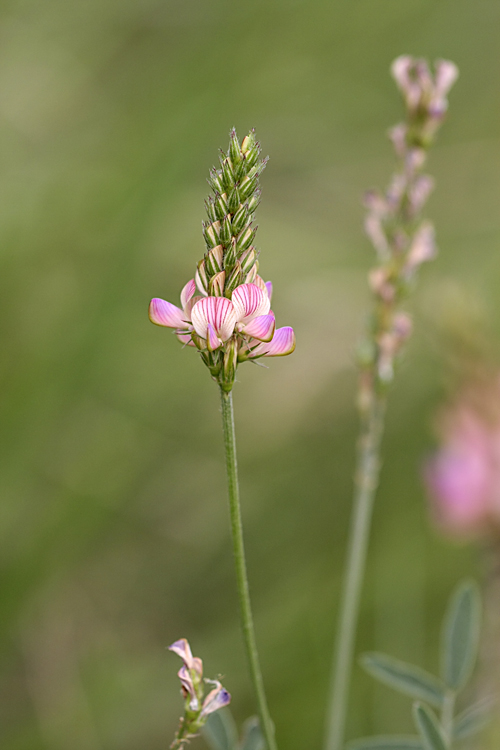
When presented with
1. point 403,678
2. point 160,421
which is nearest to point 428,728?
point 403,678

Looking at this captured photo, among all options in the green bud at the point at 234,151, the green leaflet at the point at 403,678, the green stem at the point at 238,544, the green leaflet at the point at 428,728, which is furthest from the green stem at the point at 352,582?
the green bud at the point at 234,151

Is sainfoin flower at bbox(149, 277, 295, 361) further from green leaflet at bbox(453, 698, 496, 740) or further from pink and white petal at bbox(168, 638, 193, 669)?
green leaflet at bbox(453, 698, 496, 740)

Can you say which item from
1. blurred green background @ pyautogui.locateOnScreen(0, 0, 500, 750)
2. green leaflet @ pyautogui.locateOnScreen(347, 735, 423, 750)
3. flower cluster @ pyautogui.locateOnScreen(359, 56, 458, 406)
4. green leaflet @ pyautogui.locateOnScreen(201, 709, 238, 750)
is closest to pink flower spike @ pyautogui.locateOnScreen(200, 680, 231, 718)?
green leaflet @ pyautogui.locateOnScreen(201, 709, 238, 750)

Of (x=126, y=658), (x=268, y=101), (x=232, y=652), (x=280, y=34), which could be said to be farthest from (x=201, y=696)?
(x=280, y=34)

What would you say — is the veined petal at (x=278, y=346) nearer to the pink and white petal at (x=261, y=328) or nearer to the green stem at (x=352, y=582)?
the pink and white petal at (x=261, y=328)

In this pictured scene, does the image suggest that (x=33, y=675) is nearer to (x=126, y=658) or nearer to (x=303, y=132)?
(x=126, y=658)
